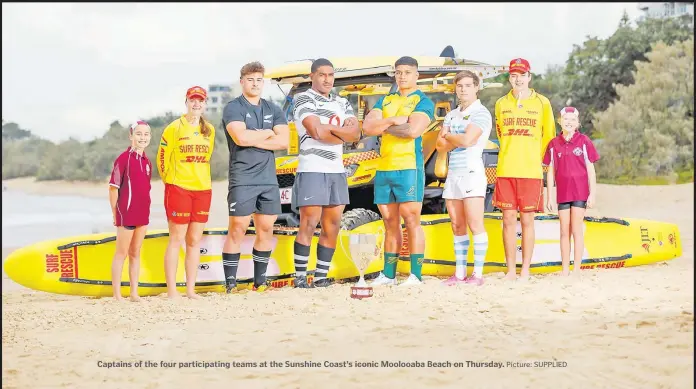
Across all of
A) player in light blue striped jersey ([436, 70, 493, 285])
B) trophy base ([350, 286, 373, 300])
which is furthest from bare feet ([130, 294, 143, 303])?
player in light blue striped jersey ([436, 70, 493, 285])

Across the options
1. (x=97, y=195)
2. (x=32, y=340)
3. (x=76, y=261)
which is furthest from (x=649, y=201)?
(x=97, y=195)

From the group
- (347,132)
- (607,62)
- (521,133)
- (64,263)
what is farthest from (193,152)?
(607,62)

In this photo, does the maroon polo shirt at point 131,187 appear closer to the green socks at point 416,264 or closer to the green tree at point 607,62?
the green socks at point 416,264

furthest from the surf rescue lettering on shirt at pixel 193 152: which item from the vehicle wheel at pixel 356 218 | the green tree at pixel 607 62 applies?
the green tree at pixel 607 62

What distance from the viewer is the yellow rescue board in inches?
334

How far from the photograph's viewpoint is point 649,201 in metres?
20.4

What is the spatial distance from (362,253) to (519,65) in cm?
217

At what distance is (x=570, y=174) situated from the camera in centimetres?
840

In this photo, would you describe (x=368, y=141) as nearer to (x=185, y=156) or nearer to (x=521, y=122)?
(x=521, y=122)

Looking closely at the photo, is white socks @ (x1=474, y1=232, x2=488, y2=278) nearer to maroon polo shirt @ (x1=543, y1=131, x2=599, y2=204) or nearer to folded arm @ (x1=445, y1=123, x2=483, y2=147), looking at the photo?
folded arm @ (x1=445, y1=123, x2=483, y2=147)

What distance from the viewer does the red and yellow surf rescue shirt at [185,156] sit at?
25.3 feet

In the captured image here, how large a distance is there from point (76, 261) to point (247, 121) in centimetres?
217

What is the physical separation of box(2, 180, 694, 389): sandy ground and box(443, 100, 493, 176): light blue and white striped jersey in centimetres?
105

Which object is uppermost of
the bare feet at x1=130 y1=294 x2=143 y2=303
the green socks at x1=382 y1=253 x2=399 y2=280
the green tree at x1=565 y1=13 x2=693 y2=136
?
the green tree at x1=565 y1=13 x2=693 y2=136
